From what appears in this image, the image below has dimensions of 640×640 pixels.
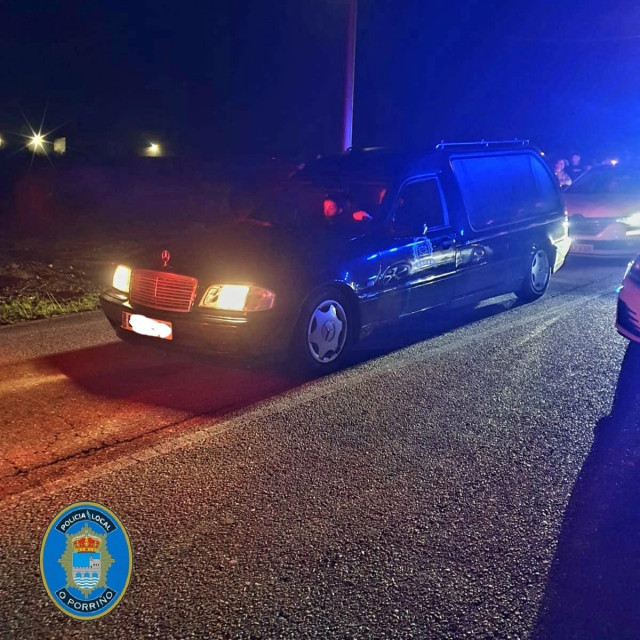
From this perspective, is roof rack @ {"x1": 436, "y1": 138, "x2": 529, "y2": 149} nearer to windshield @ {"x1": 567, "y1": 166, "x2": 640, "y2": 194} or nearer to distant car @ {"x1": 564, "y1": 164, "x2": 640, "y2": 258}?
distant car @ {"x1": 564, "y1": 164, "x2": 640, "y2": 258}

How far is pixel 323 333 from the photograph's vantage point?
5.39 metres

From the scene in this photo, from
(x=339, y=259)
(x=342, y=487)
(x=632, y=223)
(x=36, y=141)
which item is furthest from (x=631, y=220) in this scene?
(x=36, y=141)

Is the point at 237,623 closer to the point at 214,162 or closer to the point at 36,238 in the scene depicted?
the point at 36,238

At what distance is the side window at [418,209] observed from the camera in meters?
5.96

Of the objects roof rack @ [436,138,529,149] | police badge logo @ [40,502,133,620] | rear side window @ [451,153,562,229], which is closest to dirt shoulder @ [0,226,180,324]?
police badge logo @ [40,502,133,620]

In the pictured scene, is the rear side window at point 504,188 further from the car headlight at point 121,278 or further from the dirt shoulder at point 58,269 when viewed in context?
the dirt shoulder at point 58,269

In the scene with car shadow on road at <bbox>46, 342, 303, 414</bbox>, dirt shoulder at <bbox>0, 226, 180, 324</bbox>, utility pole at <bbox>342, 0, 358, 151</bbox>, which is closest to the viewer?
car shadow on road at <bbox>46, 342, 303, 414</bbox>

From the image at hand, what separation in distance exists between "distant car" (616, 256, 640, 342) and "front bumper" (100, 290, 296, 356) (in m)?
2.54

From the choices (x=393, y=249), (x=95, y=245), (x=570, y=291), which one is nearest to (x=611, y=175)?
(x=570, y=291)

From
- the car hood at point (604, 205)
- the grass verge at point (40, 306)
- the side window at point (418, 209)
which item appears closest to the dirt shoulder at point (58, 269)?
the grass verge at point (40, 306)

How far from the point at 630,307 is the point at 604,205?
6.65 metres

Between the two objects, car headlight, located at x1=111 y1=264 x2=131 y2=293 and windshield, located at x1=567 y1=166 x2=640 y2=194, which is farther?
windshield, located at x1=567 y1=166 x2=640 y2=194

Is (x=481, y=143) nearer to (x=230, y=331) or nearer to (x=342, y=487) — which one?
(x=230, y=331)

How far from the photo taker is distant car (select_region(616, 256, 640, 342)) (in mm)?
5109
